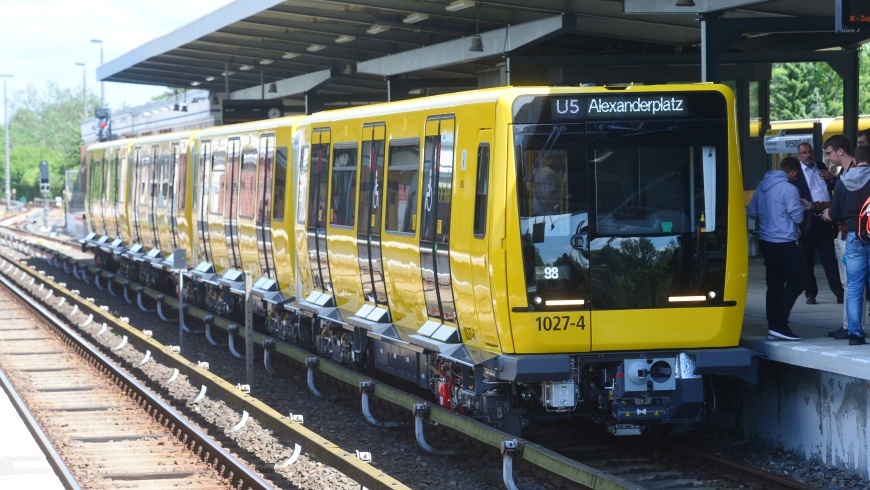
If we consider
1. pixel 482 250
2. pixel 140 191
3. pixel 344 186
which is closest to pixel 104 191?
pixel 140 191

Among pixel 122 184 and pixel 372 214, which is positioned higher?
pixel 122 184

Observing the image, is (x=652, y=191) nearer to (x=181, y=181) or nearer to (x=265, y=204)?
(x=265, y=204)

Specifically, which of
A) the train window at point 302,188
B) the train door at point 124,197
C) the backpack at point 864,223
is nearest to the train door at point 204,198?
the train window at point 302,188

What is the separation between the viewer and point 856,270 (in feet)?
36.6

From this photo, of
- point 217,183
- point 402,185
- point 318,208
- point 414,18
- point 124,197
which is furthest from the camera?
point 124,197

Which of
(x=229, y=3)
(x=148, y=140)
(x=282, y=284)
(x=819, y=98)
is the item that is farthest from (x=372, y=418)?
A: (x=819, y=98)

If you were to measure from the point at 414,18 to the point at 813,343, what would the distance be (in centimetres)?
1208

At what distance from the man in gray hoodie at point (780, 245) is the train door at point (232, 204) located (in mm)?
9866

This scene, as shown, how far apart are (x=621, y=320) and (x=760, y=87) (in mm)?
14582

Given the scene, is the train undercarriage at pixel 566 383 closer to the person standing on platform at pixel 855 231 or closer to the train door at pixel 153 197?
the person standing on platform at pixel 855 231

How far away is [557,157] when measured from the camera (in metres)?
10.6

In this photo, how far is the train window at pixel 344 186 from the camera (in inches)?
575

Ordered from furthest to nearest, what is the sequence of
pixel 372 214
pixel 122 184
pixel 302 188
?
pixel 122 184
pixel 302 188
pixel 372 214

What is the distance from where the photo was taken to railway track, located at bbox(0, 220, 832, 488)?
9930mm
